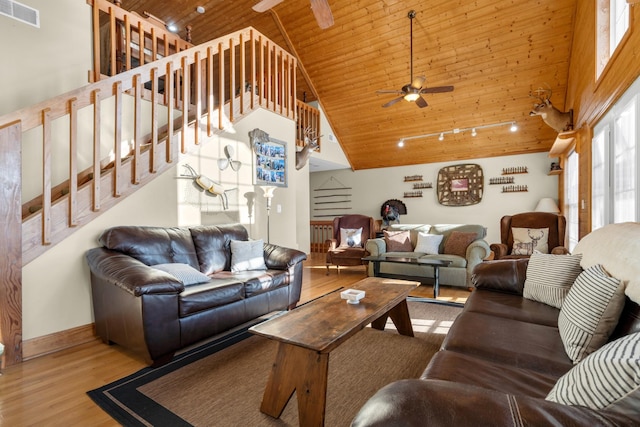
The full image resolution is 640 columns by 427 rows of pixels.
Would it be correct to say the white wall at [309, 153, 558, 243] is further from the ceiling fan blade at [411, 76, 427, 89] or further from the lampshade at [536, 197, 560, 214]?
the ceiling fan blade at [411, 76, 427, 89]

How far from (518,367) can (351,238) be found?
4.31m

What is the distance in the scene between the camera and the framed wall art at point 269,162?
4.36 metres

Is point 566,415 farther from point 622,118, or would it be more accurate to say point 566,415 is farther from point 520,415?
point 622,118

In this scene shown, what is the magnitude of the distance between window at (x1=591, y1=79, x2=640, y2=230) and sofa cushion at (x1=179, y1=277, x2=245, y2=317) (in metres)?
3.19

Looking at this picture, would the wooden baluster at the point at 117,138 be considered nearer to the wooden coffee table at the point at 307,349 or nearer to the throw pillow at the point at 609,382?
the wooden coffee table at the point at 307,349

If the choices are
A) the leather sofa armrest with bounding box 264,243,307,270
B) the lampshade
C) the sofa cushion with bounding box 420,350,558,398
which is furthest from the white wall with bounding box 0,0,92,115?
the lampshade

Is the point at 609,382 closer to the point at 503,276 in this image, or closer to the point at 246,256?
the point at 503,276

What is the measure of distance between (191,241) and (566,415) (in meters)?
3.13

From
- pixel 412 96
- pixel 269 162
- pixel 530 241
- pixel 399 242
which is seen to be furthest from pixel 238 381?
pixel 530 241

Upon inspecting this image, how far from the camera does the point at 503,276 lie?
2.42 metres

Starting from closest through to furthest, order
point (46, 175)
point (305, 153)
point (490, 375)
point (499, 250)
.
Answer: point (490, 375), point (46, 175), point (499, 250), point (305, 153)

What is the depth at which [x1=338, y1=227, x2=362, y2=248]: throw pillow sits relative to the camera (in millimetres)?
Answer: 5590

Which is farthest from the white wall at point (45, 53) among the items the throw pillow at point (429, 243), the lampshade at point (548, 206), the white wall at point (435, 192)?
the lampshade at point (548, 206)

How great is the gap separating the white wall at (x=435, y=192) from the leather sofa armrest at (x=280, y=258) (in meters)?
4.84
